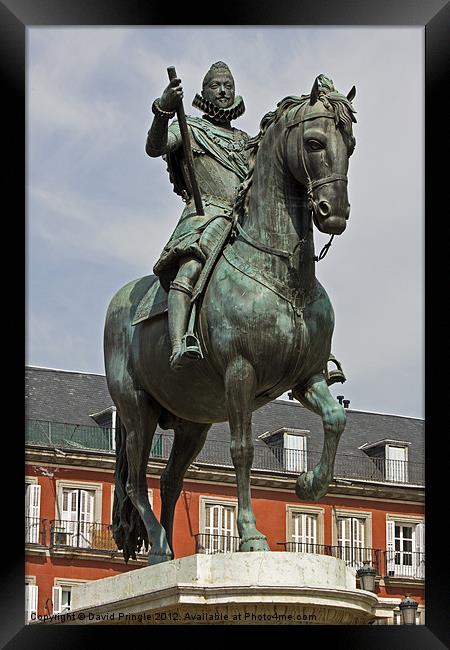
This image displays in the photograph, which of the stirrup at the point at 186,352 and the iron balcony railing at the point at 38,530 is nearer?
the stirrup at the point at 186,352

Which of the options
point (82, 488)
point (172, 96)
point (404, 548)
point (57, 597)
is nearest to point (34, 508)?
point (82, 488)

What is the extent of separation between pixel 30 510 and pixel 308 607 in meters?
42.1

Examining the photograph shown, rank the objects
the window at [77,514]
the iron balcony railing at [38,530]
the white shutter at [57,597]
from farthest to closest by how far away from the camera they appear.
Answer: the window at [77,514] < the iron balcony railing at [38,530] < the white shutter at [57,597]

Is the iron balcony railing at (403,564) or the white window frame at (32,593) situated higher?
the iron balcony railing at (403,564)

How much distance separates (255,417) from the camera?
209 feet

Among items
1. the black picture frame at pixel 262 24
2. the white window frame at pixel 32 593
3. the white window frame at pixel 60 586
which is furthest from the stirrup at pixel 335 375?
the white window frame at pixel 60 586

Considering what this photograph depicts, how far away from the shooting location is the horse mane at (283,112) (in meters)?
17.4

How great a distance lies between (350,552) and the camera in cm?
6444

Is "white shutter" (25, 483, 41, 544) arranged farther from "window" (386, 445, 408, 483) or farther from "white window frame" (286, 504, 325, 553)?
"window" (386, 445, 408, 483)

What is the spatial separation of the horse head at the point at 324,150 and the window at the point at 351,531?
46.5 meters

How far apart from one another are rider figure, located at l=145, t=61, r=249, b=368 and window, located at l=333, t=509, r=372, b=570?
146 feet

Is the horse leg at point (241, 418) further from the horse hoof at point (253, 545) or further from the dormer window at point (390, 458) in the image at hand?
the dormer window at point (390, 458)

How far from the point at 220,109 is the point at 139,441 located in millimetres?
3390
